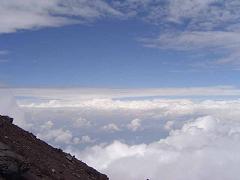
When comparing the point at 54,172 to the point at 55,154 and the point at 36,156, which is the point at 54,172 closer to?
the point at 36,156

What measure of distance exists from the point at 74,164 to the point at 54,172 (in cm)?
740

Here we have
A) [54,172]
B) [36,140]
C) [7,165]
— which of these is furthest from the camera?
[36,140]

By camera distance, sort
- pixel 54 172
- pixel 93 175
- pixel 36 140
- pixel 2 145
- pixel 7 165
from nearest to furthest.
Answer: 1. pixel 7 165
2. pixel 2 145
3. pixel 54 172
4. pixel 93 175
5. pixel 36 140

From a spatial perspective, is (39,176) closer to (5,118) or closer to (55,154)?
(55,154)

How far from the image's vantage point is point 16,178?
33031mm

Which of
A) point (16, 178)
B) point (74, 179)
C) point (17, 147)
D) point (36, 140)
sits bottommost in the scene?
point (16, 178)

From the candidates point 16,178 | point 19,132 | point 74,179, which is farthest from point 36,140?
point 16,178

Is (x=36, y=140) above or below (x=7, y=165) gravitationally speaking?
above

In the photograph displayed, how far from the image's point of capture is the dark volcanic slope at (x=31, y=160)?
110 feet

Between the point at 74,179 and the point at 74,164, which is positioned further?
the point at 74,164

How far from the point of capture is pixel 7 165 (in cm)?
3291

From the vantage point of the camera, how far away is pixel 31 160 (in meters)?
39.5

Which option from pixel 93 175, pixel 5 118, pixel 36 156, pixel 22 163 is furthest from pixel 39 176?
pixel 5 118

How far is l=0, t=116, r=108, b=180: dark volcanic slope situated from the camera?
33500mm
